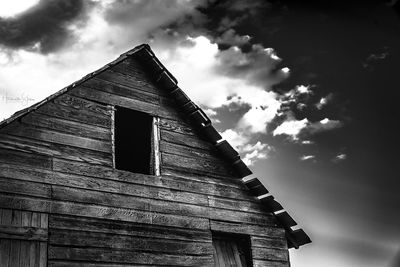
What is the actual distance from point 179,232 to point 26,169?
3090 mm

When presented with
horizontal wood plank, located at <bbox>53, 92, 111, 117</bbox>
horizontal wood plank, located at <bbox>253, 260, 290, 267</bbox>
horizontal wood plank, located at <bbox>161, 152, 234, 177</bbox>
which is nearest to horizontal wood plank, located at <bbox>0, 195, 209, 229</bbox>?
horizontal wood plank, located at <bbox>161, 152, 234, 177</bbox>

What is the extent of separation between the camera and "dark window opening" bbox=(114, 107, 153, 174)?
35.5 feet

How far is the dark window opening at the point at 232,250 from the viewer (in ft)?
30.5

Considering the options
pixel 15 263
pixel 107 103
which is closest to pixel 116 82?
pixel 107 103

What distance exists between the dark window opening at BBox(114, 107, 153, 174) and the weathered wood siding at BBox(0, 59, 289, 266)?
1029 millimetres

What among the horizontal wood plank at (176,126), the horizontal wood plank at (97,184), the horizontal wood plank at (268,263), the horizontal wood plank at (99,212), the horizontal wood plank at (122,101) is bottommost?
the horizontal wood plank at (268,263)

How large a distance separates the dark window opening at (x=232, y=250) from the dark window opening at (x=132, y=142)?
102 inches

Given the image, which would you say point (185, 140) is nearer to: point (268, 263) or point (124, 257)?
point (124, 257)

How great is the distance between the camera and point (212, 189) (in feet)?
31.8

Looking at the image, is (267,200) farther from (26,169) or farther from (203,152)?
(26,169)

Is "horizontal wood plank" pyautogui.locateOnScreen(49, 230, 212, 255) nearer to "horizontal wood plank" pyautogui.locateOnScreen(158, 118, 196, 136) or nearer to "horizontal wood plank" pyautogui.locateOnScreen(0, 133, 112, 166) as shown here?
"horizontal wood plank" pyautogui.locateOnScreen(0, 133, 112, 166)

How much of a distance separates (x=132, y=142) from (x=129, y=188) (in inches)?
133

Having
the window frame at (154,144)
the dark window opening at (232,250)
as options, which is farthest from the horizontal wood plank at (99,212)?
the window frame at (154,144)

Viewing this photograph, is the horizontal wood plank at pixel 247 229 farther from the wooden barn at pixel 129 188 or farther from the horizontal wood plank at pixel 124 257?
the horizontal wood plank at pixel 124 257
